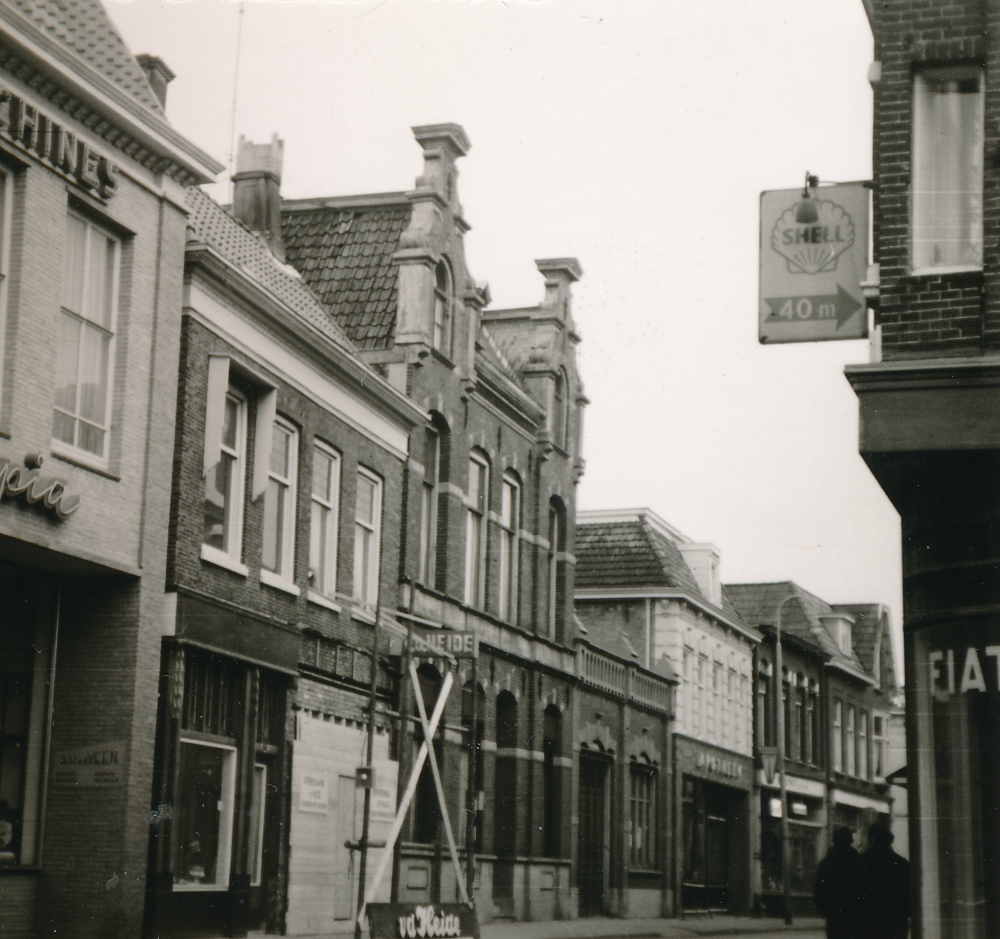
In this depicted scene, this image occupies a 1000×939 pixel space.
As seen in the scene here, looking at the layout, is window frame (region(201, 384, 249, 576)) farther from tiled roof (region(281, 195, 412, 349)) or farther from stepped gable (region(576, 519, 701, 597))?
stepped gable (region(576, 519, 701, 597))

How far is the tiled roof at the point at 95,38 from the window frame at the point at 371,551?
7869mm

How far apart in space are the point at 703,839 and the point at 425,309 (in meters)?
23.0

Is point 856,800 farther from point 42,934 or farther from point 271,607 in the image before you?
point 42,934

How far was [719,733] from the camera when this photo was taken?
154 feet

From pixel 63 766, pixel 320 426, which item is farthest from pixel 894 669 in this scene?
pixel 63 766

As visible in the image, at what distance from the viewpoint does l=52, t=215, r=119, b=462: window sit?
16.8 metres

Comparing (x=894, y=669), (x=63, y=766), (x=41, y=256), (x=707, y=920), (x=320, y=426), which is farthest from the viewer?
(x=894, y=669)

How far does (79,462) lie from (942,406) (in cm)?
864

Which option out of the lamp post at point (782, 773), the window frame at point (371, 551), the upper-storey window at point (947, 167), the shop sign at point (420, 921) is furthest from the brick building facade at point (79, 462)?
the lamp post at point (782, 773)

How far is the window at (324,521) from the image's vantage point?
2303cm

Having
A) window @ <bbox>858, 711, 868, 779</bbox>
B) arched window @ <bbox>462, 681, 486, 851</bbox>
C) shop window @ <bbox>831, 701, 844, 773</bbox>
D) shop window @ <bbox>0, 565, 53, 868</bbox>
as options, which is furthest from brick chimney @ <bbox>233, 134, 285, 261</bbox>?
window @ <bbox>858, 711, 868, 779</bbox>

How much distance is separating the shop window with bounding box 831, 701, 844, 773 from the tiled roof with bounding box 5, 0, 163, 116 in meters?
45.6

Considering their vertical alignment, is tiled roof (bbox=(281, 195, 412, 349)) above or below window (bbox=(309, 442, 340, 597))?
above

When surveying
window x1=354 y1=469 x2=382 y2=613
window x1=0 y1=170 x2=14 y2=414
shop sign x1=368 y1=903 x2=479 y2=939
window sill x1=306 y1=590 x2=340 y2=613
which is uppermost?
window x1=0 y1=170 x2=14 y2=414
